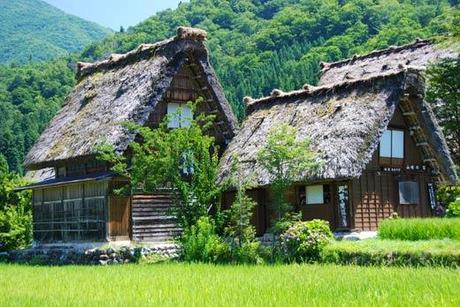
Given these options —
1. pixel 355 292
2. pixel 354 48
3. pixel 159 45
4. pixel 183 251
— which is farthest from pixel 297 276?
pixel 354 48

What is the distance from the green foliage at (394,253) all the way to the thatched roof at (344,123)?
421cm

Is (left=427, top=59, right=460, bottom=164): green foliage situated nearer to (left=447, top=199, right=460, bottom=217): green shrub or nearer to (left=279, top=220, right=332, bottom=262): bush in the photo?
(left=447, top=199, right=460, bottom=217): green shrub

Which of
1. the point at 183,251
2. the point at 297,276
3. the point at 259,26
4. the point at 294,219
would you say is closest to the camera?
the point at 297,276

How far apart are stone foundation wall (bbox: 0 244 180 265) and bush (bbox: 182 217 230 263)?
6.42 ft

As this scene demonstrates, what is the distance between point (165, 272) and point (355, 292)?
5.97 meters

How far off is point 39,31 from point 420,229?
112 m

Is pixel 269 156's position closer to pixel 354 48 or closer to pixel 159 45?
pixel 159 45

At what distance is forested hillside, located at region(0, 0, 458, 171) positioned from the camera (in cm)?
5403

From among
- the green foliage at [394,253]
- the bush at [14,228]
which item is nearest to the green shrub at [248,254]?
the green foliage at [394,253]

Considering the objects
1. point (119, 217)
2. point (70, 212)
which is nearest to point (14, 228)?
point (70, 212)

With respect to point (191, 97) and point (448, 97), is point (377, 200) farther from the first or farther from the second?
point (191, 97)

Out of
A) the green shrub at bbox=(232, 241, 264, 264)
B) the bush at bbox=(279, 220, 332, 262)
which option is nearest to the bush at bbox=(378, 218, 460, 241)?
the bush at bbox=(279, 220, 332, 262)

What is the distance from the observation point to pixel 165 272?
13430 mm

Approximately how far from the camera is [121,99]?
857 inches
